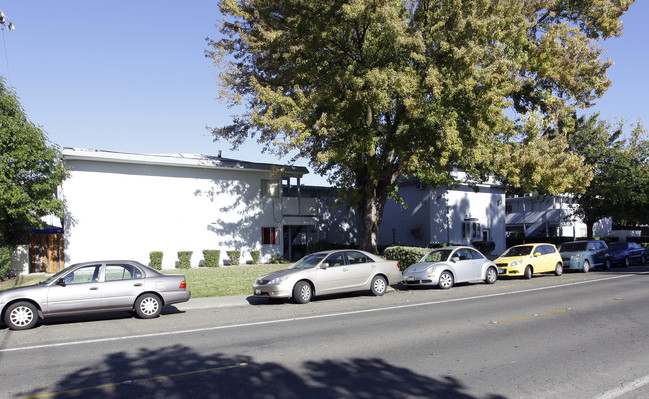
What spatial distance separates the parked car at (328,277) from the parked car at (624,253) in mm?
17055

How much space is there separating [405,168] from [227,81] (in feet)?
31.0

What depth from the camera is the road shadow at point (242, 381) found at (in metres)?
5.59

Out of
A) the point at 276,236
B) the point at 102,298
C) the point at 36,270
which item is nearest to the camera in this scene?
the point at 102,298

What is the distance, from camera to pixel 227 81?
22531 mm

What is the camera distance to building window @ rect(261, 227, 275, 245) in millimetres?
28219

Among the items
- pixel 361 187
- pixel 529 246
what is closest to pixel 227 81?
pixel 361 187

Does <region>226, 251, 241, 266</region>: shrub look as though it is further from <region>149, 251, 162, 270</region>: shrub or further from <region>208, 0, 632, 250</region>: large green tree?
<region>208, 0, 632, 250</region>: large green tree

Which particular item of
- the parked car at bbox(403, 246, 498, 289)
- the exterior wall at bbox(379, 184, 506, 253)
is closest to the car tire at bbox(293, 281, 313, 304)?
the parked car at bbox(403, 246, 498, 289)

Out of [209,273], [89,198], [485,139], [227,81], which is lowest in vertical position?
[209,273]

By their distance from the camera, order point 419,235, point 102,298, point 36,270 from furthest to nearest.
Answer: point 419,235
point 36,270
point 102,298

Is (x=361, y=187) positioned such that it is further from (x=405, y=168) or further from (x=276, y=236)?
(x=276, y=236)

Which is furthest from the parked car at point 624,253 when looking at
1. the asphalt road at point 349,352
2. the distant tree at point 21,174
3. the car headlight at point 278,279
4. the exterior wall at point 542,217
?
the distant tree at point 21,174

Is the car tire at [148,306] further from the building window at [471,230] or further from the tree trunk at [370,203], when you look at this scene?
the building window at [471,230]

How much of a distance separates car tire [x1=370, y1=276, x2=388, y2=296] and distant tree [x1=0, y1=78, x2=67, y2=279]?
13.5 m
